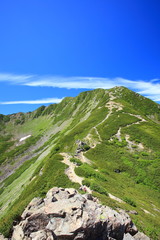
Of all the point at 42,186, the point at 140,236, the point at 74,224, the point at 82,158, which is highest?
the point at 74,224

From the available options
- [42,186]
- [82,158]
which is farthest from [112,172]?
[42,186]

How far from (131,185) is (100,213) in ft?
57.6

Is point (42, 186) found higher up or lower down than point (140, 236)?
higher up

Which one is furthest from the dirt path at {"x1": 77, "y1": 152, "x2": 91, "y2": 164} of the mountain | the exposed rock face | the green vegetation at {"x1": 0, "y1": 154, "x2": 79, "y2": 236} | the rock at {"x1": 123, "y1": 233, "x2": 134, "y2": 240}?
the rock at {"x1": 123, "y1": 233, "x2": 134, "y2": 240}

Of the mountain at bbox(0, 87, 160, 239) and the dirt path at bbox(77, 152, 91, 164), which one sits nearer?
the mountain at bbox(0, 87, 160, 239)

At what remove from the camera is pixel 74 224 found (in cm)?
911

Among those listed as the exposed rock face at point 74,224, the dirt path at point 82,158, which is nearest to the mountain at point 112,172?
the dirt path at point 82,158

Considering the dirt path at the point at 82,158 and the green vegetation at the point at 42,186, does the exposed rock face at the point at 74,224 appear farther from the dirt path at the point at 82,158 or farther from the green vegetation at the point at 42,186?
the dirt path at the point at 82,158

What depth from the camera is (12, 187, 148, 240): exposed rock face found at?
28.8 feet

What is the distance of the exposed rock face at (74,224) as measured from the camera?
28.8ft

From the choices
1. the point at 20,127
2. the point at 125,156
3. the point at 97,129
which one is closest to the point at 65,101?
the point at 20,127

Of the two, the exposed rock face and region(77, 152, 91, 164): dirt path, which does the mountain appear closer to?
region(77, 152, 91, 164): dirt path

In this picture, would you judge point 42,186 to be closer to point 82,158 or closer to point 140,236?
point 82,158

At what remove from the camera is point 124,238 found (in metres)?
10.3
